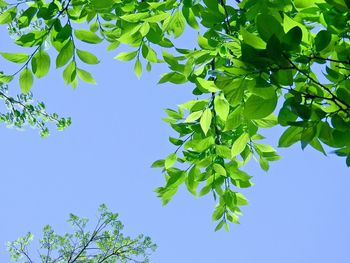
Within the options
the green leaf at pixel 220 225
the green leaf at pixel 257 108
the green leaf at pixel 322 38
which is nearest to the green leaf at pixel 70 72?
the green leaf at pixel 257 108

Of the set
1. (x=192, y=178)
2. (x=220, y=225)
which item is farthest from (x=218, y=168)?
(x=220, y=225)

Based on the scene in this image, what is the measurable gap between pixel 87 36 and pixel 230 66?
76cm

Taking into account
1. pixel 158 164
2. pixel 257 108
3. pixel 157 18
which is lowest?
pixel 257 108

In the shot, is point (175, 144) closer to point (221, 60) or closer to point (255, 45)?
point (221, 60)

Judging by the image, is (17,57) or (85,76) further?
(85,76)

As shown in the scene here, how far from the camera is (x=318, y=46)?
3.14 ft

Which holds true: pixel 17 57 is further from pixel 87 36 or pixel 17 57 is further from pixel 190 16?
pixel 190 16

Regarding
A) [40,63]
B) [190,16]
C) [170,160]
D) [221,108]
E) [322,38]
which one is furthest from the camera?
[170,160]

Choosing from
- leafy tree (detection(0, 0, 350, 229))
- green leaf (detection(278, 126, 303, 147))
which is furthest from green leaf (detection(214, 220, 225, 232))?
green leaf (detection(278, 126, 303, 147))

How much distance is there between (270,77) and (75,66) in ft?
3.38

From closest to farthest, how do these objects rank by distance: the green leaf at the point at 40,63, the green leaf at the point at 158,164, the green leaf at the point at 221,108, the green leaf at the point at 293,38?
1. the green leaf at the point at 293,38
2. the green leaf at the point at 221,108
3. the green leaf at the point at 40,63
4. the green leaf at the point at 158,164

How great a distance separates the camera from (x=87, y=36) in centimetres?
155

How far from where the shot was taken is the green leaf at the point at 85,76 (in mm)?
1709

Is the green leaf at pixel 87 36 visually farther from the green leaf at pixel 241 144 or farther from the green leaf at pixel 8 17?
the green leaf at pixel 241 144
